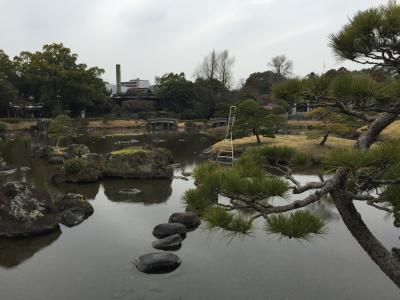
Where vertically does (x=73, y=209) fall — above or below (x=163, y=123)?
above

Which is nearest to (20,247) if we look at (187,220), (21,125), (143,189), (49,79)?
(187,220)

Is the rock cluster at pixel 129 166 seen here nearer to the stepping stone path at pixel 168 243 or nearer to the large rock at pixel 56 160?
the large rock at pixel 56 160

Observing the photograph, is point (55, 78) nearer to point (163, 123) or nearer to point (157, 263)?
point (163, 123)

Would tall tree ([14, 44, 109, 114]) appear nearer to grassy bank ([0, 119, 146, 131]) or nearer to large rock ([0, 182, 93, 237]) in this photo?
grassy bank ([0, 119, 146, 131])

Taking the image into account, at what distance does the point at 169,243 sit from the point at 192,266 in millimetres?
1252

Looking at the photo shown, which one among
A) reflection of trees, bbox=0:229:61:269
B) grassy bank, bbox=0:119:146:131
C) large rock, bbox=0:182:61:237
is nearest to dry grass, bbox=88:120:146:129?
grassy bank, bbox=0:119:146:131

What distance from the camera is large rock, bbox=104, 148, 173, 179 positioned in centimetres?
1764

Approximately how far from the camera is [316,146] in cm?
2414

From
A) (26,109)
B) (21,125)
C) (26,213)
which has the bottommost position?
(21,125)

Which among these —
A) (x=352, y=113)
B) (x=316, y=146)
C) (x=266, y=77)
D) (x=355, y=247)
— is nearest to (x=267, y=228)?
(x=352, y=113)

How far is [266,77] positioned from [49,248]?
6711cm

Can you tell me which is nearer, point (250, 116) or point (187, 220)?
point (187, 220)

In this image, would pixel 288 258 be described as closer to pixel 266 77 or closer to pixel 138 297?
pixel 138 297

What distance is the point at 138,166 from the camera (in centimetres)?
1772
